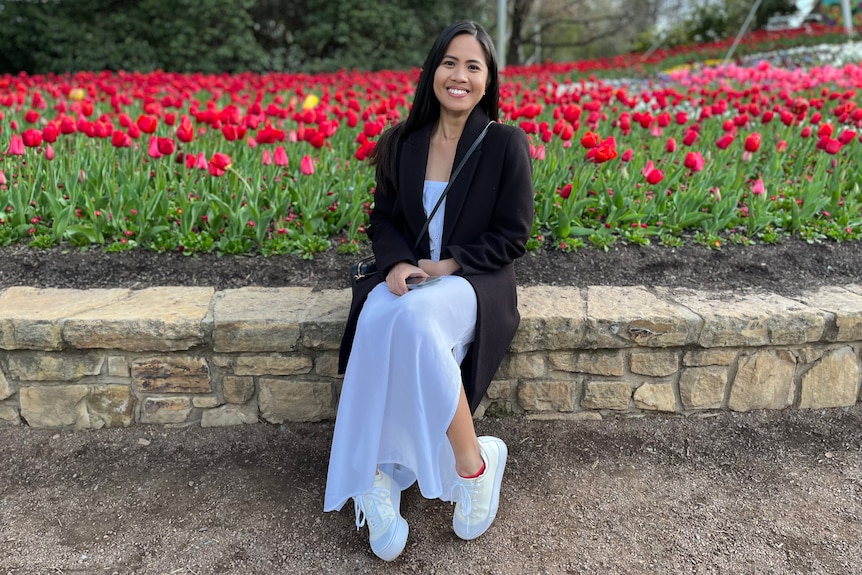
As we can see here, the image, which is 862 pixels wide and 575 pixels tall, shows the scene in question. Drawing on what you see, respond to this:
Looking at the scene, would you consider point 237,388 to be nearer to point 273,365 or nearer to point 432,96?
point 273,365

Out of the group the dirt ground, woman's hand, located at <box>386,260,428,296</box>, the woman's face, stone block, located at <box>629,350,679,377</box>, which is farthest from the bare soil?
the woman's face

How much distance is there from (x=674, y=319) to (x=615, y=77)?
7.97 m

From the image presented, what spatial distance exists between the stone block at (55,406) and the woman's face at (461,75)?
5.19 feet

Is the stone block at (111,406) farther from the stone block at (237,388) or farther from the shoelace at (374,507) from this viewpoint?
the shoelace at (374,507)

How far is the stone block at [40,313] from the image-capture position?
2.35 meters

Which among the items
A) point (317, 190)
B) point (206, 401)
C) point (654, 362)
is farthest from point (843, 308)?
point (206, 401)

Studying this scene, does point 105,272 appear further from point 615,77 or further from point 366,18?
point 366,18

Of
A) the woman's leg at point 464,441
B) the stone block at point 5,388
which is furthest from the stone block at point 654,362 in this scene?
the stone block at point 5,388

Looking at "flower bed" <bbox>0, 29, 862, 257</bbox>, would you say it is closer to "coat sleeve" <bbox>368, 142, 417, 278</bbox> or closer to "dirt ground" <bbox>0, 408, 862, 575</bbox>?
"coat sleeve" <bbox>368, 142, 417, 278</bbox>

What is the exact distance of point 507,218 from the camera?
6.84 feet

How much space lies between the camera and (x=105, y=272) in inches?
111

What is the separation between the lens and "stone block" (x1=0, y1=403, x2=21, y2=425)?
8.29 ft

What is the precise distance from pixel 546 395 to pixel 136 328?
1.41m

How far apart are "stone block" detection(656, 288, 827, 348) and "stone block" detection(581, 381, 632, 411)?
0.31m
